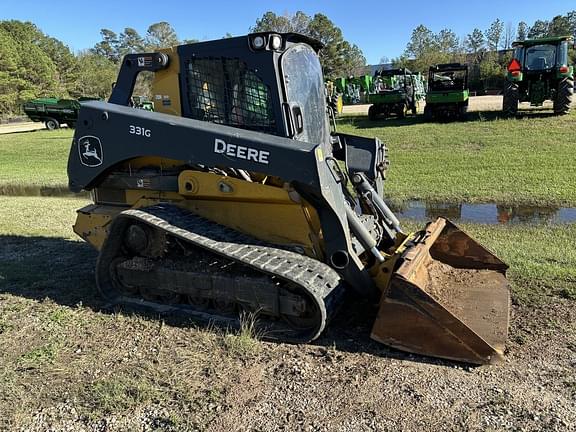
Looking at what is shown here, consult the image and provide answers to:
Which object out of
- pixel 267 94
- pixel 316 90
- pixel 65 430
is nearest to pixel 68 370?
pixel 65 430

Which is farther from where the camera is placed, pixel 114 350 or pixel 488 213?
pixel 488 213

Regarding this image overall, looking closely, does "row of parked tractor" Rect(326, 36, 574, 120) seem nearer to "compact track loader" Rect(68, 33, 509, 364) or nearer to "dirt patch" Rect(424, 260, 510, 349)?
"compact track loader" Rect(68, 33, 509, 364)

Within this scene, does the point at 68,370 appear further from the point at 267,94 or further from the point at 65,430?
the point at 267,94

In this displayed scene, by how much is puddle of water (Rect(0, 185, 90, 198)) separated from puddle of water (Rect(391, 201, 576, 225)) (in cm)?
739

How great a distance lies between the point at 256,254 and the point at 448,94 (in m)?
17.0

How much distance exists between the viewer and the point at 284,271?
3975mm

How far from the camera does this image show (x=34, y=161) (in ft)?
61.9

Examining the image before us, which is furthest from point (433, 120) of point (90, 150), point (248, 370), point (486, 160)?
point (248, 370)

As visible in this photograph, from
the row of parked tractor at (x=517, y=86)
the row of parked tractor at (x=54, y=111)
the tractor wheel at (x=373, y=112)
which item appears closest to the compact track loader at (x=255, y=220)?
the row of parked tractor at (x=517, y=86)

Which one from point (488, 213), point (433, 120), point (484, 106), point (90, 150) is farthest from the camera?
point (484, 106)

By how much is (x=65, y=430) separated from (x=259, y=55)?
10.5ft

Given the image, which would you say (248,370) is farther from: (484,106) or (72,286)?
(484,106)

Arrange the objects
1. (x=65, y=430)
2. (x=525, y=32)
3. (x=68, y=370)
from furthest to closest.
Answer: (x=525, y=32)
(x=68, y=370)
(x=65, y=430)

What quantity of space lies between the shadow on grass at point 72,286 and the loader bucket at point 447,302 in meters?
0.17
